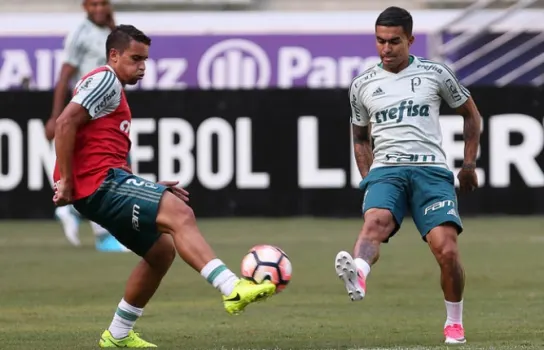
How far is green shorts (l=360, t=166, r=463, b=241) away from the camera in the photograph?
28.4ft

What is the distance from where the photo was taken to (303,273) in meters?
13.2

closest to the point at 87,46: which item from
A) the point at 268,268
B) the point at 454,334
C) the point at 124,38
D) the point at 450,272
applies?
the point at 124,38

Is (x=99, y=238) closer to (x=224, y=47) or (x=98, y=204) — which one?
(x=98, y=204)

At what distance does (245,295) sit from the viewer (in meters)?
7.59

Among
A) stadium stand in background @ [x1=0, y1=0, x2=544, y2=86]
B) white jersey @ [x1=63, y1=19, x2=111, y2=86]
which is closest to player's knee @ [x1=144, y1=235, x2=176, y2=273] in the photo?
white jersey @ [x1=63, y1=19, x2=111, y2=86]

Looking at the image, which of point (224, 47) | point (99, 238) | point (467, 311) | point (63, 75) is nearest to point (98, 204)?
point (467, 311)

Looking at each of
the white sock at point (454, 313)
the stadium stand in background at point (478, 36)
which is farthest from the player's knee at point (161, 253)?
the stadium stand in background at point (478, 36)

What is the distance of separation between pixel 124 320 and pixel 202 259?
1.02m

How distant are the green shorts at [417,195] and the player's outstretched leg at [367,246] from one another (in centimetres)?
6

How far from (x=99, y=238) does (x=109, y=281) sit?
2933 millimetres

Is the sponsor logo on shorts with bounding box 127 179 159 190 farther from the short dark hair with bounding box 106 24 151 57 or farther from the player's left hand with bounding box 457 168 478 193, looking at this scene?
the player's left hand with bounding box 457 168 478 193

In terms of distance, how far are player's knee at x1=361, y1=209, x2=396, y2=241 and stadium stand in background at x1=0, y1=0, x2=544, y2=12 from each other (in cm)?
1868

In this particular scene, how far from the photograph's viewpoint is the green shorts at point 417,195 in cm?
865

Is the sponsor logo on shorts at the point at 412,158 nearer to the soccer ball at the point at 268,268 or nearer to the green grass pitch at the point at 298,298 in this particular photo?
the green grass pitch at the point at 298,298
